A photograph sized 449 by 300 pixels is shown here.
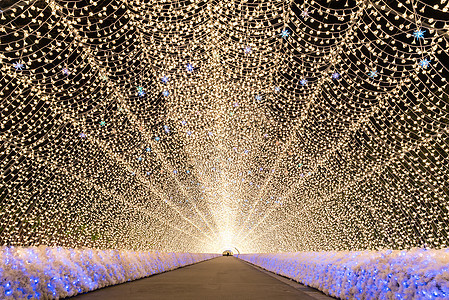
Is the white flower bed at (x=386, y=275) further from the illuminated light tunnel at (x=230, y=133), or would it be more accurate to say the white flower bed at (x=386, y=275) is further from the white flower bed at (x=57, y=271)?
the white flower bed at (x=57, y=271)

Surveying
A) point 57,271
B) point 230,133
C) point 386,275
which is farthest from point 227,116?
point 386,275

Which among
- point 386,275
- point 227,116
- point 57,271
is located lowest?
point 57,271

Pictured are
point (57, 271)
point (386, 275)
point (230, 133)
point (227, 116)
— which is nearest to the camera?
point (386, 275)

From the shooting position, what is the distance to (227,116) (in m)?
9.80

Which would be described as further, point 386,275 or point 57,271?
point 57,271

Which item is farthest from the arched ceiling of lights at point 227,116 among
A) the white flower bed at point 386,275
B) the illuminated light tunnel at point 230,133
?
the white flower bed at point 386,275

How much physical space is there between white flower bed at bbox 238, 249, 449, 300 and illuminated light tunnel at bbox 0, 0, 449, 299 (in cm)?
2

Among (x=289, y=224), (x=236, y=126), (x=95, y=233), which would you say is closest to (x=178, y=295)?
(x=236, y=126)

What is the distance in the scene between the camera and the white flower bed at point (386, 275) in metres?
3.20

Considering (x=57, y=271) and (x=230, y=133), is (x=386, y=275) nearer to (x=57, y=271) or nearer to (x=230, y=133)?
(x=57, y=271)

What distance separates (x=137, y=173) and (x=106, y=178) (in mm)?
921

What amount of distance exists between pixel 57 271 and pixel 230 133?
22.0ft

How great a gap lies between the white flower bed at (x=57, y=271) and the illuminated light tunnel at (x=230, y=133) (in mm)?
22

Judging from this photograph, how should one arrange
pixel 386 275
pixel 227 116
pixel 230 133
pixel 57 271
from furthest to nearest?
pixel 230 133, pixel 227 116, pixel 57 271, pixel 386 275
